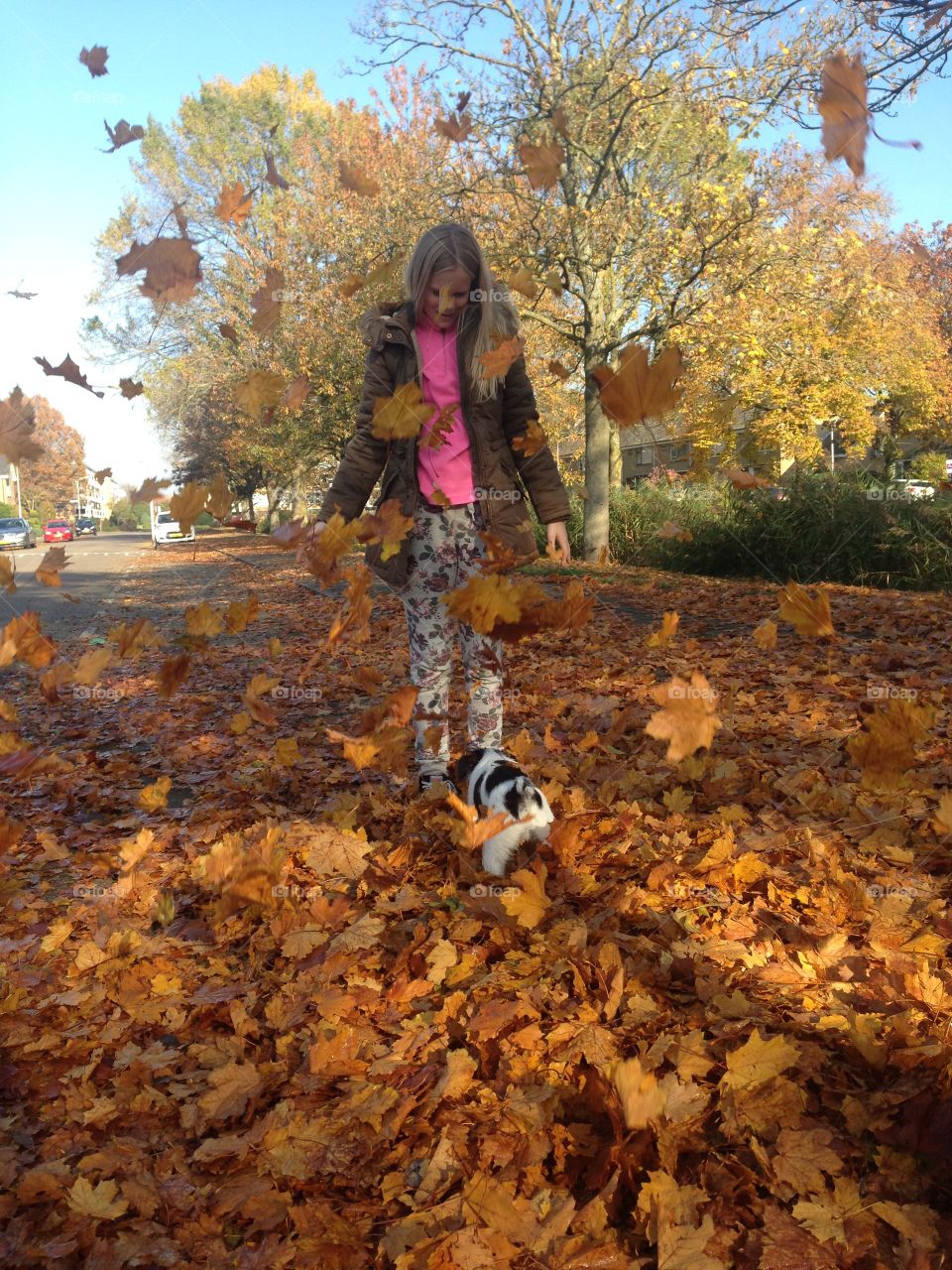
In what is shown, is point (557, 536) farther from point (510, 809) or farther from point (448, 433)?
point (510, 809)

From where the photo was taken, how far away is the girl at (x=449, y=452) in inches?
116

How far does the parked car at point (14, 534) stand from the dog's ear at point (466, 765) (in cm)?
3124

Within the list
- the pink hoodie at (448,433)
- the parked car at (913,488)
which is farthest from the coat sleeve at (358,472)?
the parked car at (913,488)

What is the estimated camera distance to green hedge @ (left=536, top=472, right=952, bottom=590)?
9.48 m

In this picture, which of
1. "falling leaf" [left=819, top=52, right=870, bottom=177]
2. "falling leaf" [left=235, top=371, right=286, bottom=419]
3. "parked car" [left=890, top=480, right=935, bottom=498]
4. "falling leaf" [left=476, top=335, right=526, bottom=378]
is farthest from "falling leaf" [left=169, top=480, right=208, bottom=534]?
"parked car" [left=890, top=480, right=935, bottom=498]

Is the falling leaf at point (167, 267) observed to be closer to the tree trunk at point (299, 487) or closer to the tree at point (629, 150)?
the tree at point (629, 150)

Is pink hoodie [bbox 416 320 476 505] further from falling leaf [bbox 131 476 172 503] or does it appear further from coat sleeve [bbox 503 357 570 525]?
falling leaf [bbox 131 476 172 503]

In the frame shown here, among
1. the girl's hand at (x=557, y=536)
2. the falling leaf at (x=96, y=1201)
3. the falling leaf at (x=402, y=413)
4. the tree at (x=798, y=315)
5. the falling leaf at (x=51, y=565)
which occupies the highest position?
the tree at (x=798, y=315)

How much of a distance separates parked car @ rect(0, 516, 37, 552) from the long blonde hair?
103 ft

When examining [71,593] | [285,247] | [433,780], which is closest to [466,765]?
[433,780]

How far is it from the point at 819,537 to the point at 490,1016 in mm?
9480

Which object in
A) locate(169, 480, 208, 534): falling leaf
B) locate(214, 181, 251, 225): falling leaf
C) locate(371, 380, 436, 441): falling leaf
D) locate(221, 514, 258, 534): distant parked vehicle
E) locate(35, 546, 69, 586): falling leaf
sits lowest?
locate(35, 546, 69, 586): falling leaf

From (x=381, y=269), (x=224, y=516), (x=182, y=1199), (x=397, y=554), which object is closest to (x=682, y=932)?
(x=182, y=1199)

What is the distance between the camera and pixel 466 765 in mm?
3193
